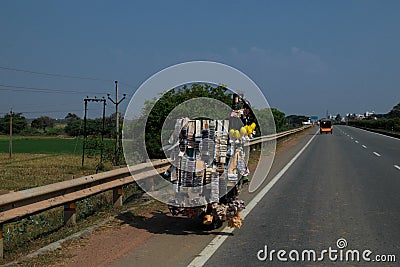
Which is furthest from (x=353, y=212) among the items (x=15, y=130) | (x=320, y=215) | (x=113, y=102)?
(x=15, y=130)

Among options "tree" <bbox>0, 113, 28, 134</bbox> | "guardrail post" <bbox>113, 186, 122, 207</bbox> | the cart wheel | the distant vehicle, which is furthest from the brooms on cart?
"tree" <bbox>0, 113, 28, 134</bbox>

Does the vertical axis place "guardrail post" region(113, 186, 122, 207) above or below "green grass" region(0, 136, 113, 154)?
above

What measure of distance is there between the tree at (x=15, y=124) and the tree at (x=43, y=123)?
8.06 meters

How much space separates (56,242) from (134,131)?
299cm

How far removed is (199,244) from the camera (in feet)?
22.9

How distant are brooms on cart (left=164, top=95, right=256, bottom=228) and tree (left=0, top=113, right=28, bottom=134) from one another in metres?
75.7

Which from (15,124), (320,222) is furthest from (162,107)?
(15,124)

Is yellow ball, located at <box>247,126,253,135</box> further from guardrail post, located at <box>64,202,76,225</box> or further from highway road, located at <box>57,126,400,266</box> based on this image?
guardrail post, located at <box>64,202,76,225</box>

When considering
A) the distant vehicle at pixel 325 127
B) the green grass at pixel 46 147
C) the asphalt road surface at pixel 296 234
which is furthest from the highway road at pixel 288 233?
the distant vehicle at pixel 325 127

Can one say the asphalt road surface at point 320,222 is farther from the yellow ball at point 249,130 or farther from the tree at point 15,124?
the tree at point 15,124

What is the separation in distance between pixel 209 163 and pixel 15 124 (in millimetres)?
81908

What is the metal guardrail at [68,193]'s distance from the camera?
19.7 feet
